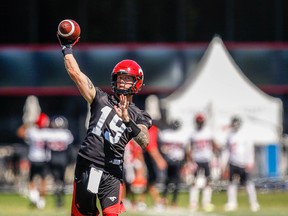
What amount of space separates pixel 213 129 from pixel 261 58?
9.51 meters

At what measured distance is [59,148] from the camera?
2302 cm

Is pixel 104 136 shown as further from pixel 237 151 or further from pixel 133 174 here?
pixel 237 151

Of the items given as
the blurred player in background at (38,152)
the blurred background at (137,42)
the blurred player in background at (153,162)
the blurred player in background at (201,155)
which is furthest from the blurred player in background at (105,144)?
the blurred background at (137,42)

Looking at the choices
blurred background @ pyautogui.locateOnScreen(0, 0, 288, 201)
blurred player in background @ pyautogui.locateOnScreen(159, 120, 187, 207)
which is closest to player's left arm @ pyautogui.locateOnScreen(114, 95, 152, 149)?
blurred player in background @ pyautogui.locateOnScreen(159, 120, 187, 207)

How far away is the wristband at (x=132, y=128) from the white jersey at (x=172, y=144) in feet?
40.2

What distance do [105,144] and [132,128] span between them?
13.4 inches

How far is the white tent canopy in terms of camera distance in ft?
86.0

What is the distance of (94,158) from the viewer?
10.8 meters

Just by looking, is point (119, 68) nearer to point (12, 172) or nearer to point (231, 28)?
point (12, 172)

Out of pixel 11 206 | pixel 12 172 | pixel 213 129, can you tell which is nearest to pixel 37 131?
pixel 11 206

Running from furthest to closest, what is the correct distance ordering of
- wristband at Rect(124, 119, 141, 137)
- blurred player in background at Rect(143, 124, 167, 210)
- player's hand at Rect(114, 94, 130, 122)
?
1. blurred player in background at Rect(143, 124, 167, 210)
2. wristband at Rect(124, 119, 141, 137)
3. player's hand at Rect(114, 94, 130, 122)

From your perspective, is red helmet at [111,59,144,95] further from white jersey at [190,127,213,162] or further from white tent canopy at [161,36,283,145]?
white tent canopy at [161,36,283,145]

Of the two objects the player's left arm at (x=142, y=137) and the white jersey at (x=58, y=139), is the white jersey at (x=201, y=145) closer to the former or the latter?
the white jersey at (x=58, y=139)

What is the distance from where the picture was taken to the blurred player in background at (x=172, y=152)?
23.1 meters
